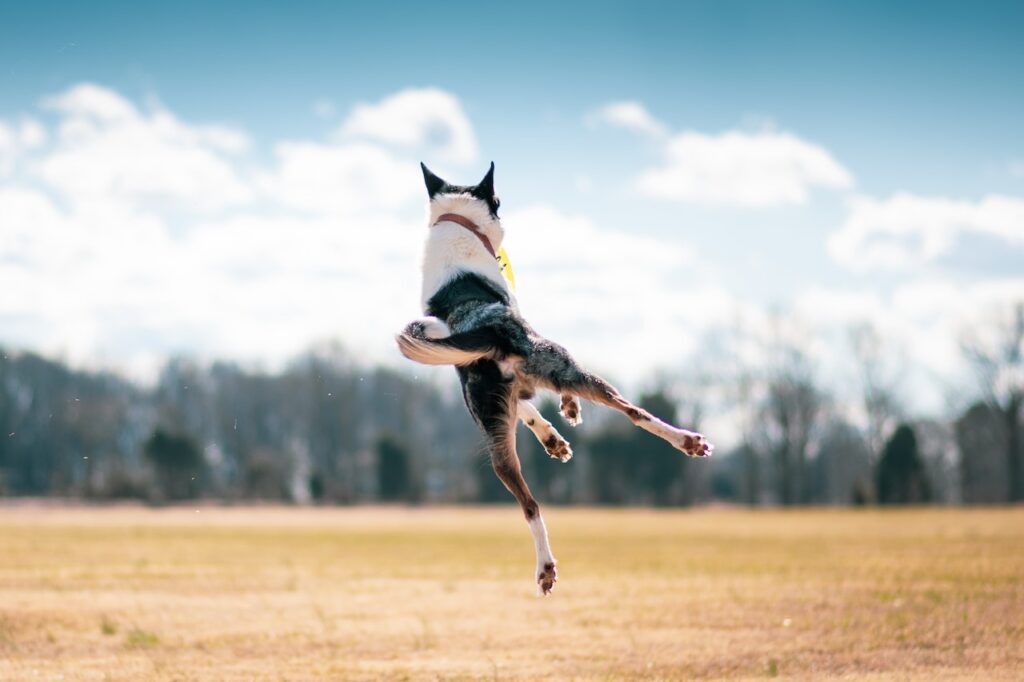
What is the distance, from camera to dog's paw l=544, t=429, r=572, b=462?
757 centimetres

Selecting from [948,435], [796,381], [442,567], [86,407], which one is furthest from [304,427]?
[442,567]

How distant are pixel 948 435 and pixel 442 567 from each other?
83.0 meters

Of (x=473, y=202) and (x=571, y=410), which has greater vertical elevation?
(x=473, y=202)

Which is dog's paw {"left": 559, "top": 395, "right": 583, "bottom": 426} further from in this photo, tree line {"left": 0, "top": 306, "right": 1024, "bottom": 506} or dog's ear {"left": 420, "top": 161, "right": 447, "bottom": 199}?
tree line {"left": 0, "top": 306, "right": 1024, "bottom": 506}

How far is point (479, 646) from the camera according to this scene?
13531 mm

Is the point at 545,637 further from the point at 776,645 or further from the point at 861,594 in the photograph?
the point at 861,594

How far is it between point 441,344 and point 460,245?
1022mm

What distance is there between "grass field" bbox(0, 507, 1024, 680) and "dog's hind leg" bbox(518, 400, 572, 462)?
13.7 feet

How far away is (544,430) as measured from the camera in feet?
25.4

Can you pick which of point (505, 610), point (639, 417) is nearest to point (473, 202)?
point (639, 417)

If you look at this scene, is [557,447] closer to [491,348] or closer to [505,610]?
[491,348]

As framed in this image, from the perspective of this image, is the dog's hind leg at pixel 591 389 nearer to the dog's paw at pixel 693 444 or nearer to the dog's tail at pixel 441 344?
the dog's paw at pixel 693 444

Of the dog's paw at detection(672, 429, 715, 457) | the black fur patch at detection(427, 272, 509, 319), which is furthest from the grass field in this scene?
the dog's paw at detection(672, 429, 715, 457)

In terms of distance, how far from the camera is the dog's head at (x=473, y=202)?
296 inches
